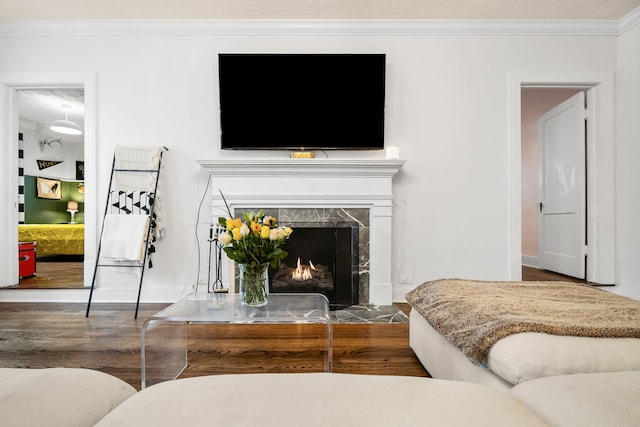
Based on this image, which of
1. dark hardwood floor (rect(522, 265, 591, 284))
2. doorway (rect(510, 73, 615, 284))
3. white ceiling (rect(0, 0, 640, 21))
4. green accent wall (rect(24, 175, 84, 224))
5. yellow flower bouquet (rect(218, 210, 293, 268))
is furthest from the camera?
green accent wall (rect(24, 175, 84, 224))

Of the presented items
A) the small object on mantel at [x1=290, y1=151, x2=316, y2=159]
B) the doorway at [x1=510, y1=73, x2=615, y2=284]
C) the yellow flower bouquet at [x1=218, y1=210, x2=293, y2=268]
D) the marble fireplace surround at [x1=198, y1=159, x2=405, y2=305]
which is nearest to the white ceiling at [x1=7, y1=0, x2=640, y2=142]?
the doorway at [x1=510, y1=73, x2=615, y2=284]

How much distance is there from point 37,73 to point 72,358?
2877 millimetres

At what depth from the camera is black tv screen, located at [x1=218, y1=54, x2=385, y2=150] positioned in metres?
3.10

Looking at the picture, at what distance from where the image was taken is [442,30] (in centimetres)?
319

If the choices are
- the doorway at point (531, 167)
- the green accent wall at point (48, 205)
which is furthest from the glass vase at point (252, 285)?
the green accent wall at point (48, 205)

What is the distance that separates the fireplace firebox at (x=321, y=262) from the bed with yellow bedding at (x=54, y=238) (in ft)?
14.6

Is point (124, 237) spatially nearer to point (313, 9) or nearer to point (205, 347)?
point (205, 347)

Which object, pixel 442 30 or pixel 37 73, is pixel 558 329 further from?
pixel 37 73

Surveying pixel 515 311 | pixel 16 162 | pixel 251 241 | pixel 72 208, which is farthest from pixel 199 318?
pixel 72 208

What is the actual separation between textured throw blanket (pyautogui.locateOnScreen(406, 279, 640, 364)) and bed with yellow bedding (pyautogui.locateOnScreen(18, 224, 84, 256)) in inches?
236

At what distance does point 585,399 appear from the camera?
2.11ft

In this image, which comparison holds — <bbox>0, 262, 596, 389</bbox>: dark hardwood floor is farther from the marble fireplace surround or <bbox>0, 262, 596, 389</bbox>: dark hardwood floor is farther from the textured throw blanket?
the marble fireplace surround

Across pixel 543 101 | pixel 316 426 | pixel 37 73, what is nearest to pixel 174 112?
pixel 37 73

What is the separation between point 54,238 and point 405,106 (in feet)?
19.4
